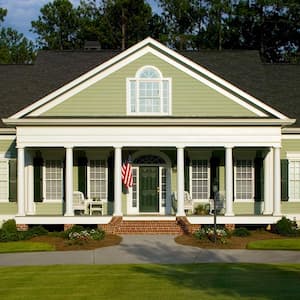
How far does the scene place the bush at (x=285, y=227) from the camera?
77.8ft

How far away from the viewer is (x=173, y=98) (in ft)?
82.0

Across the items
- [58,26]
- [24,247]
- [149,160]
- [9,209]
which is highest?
[58,26]

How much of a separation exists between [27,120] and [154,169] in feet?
19.2

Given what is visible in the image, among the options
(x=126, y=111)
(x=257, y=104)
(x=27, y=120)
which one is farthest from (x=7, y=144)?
(x=257, y=104)

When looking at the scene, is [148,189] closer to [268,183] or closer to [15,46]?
[268,183]

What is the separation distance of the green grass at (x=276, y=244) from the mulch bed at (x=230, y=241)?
0.37 m

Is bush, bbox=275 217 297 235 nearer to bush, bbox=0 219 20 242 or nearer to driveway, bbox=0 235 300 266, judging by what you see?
driveway, bbox=0 235 300 266

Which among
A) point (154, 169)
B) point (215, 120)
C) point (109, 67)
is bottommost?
point (154, 169)

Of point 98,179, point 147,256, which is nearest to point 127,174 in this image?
point 98,179

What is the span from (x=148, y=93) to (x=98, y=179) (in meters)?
4.32

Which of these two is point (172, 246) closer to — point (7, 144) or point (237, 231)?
point (237, 231)

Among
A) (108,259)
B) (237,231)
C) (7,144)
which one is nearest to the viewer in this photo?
(108,259)

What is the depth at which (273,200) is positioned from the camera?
81.6 feet

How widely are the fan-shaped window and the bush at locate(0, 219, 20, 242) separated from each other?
5.79 m
